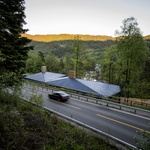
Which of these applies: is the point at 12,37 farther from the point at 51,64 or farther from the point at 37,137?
the point at 51,64

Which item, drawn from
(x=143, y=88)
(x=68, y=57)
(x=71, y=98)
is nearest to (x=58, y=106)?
(x=71, y=98)

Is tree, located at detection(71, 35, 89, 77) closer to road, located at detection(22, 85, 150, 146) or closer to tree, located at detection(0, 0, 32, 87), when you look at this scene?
road, located at detection(22, 85, 150, 146)

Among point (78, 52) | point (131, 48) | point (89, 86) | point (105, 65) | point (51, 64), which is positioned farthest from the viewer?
point (51, 64)

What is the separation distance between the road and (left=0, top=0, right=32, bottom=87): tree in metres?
7.55

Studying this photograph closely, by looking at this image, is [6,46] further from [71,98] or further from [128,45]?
[128,45]

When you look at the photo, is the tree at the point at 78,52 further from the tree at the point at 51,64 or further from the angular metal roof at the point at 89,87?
the tree at the point at 51,64

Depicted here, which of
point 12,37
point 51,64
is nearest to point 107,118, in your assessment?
point 12,37

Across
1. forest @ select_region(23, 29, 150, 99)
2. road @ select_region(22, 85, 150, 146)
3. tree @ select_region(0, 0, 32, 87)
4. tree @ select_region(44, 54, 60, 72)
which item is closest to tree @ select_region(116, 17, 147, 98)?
forest @ select_region(23, 29, 150, 99)

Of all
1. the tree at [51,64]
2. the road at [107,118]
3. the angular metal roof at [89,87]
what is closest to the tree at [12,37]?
the road at [107,118]

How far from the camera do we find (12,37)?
16.9 meters

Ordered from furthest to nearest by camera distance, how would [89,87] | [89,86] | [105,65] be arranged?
[105,65] → [89,86] → [89,87]

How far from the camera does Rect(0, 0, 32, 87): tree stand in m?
15.9

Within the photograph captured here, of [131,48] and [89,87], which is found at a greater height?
[131,48]

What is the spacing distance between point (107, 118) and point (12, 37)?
13.0 m
